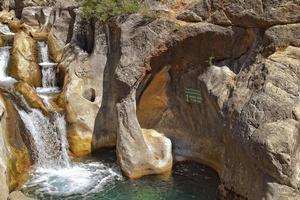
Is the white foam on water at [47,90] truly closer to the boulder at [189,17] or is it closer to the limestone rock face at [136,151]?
the limestone rock face at [136,151]

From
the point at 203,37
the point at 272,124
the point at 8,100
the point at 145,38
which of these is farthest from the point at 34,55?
the point at 272,124

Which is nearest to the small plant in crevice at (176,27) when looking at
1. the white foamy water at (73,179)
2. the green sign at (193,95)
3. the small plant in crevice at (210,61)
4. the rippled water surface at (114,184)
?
the small plant in crevice at (210,61)

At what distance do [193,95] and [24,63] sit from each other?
24.3 ft

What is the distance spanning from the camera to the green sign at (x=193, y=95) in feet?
37.6

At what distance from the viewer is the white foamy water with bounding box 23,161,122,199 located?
1060 cm

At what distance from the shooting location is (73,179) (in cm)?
1130

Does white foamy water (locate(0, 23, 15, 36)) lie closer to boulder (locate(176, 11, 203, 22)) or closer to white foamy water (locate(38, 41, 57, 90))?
white foamy water (locate(38, 41, 57, 90))

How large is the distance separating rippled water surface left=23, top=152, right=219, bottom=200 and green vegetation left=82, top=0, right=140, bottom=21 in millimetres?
4802

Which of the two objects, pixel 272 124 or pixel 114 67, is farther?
pixel 114 67

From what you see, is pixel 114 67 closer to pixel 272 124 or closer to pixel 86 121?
pixel 86 121

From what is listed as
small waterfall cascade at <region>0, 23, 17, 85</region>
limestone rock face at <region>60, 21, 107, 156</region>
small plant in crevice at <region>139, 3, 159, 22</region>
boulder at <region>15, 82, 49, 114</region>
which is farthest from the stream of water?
small plant in crevice at <region>139, 3, 159, 22</region>

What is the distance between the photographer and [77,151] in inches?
503

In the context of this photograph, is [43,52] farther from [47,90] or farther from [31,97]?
[31,97]

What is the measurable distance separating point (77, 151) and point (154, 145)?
264 cm
